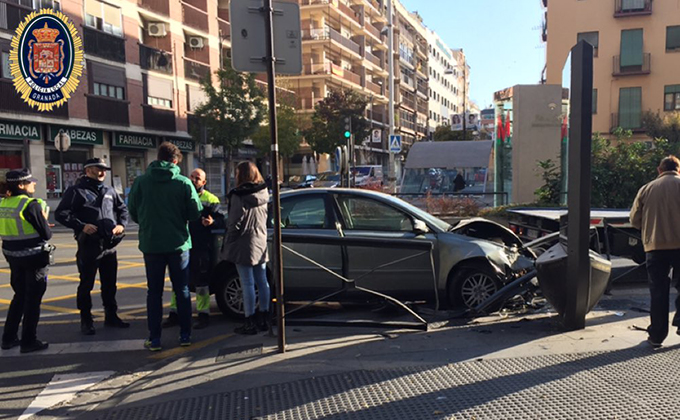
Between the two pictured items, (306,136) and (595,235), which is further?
(306,136)

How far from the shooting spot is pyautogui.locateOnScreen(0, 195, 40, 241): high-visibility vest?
5.28 meters

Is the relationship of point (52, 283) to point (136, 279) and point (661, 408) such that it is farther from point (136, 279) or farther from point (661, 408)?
point (661, 408)

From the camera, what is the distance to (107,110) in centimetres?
2739

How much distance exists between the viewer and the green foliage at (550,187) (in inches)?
540

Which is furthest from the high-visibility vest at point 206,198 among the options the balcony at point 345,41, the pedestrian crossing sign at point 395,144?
the balcony at point 345,41

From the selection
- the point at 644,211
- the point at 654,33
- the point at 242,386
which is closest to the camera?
the point at 242,386

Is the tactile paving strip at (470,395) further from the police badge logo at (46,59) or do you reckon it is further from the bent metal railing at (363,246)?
the police badge logo at (46,59)

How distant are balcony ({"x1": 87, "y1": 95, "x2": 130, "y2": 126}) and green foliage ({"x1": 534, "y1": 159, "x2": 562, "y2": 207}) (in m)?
21.2

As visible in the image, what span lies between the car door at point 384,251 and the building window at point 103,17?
81.3ft

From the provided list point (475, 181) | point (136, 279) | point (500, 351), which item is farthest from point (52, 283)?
point (475, 181)

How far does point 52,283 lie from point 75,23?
20385 mm

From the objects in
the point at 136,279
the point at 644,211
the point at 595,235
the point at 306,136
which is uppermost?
the point at 306,136

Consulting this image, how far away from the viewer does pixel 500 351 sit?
15.8 feet

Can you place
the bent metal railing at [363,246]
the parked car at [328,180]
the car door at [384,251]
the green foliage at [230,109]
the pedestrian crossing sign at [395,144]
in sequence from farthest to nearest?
the green foliage at [230,109] → the parked car at [328,180] → the pedestrian crossing sign at [395,144] → the car door at [384,251] → the bent metal railing at [363,246]
